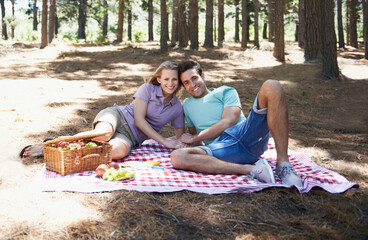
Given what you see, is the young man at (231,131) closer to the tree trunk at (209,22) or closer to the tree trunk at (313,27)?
the tree trunk at (313,27)

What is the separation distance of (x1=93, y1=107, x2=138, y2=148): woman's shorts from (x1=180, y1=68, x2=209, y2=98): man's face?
2.91 feet

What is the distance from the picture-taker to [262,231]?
241 cm

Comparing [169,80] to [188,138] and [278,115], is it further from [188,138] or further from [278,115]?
[278,115]

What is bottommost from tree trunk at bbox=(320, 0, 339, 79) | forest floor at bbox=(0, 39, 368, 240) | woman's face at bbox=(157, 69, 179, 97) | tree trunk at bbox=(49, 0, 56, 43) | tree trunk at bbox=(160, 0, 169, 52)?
forest floor at bbox=(0, 39, 368, 240)

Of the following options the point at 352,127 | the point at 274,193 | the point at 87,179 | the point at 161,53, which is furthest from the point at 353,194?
the point at 161,53

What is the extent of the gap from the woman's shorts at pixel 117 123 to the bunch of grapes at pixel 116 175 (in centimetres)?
77

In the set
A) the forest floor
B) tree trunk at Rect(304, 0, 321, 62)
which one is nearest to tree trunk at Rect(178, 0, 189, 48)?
the forest floor

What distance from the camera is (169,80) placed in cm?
397

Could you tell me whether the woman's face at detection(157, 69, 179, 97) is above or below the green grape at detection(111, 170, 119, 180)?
above

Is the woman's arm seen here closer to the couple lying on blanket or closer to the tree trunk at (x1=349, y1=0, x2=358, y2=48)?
the couple lying on blanket

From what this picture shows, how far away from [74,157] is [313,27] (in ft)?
31.7

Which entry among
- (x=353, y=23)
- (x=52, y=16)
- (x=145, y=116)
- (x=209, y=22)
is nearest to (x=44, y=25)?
(x=52, y=16)

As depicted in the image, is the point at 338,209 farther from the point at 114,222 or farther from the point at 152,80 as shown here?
the point at 152,80

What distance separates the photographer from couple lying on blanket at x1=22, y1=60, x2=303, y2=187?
328cm
